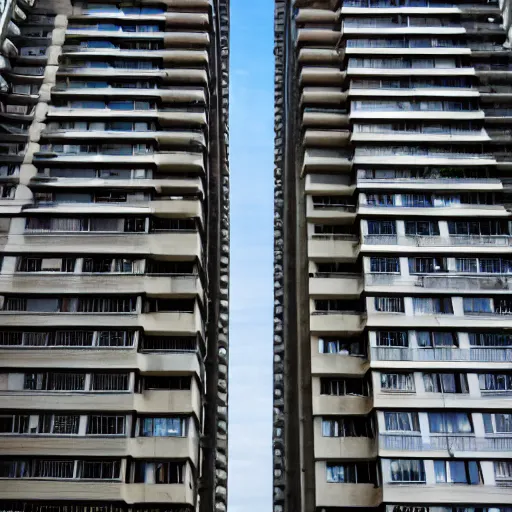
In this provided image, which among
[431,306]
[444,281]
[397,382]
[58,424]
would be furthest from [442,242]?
[58,424]

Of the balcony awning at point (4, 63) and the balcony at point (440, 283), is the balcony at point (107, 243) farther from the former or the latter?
the balcony awning at point (4, 63)

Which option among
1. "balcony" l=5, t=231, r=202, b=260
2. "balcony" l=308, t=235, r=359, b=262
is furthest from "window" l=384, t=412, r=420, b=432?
"balcony" l=5, t=231, r=202, b=260

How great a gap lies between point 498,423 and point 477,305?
6.68 metres

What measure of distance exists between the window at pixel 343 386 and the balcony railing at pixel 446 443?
4013 mm

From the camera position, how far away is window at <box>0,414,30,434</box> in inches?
1633

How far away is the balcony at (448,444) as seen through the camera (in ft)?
133

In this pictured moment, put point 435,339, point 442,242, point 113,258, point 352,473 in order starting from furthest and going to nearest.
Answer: point 442,242
point 113,258
point 435,339
point 352,473

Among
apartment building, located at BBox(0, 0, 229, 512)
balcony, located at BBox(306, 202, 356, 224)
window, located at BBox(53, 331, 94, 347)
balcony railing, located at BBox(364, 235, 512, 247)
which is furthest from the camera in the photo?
balcony, located at BBox(306, 202, 356, 224)

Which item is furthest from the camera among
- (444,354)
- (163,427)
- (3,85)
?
(3,85)

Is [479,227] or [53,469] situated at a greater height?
[479,227]

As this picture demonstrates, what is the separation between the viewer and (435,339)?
44.0m

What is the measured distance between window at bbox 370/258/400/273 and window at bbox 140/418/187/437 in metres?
13.5

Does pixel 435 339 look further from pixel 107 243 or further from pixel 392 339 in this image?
pixel 107 243

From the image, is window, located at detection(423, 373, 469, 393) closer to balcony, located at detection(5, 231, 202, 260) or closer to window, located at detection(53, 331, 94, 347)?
balcony, located at detection(5, 231, 202, 260)
